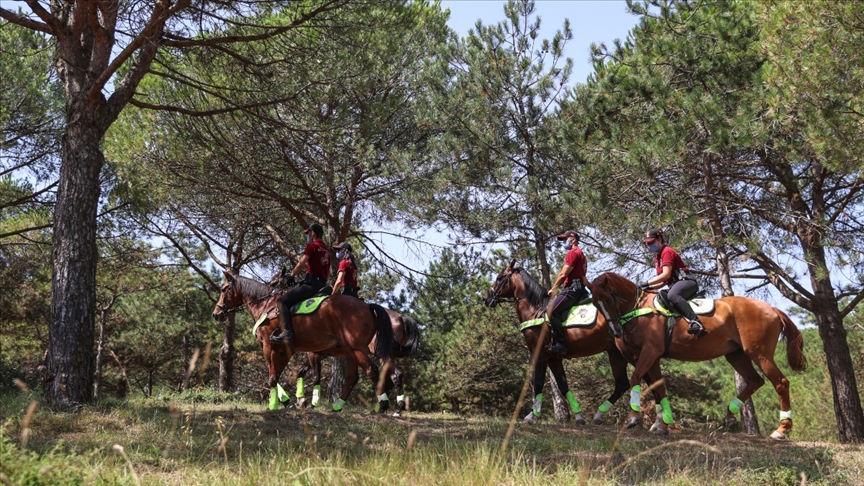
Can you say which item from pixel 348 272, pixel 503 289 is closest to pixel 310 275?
pixel 348 272

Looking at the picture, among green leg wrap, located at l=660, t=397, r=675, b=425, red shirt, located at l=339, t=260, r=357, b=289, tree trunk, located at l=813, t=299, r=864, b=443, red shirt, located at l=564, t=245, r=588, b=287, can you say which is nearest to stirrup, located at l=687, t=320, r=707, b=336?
green leg wrap, located at l=660, t=397, r=675, b=425

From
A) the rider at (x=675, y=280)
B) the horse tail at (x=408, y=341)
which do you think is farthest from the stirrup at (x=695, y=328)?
the horse tail at (x=408, y=341)

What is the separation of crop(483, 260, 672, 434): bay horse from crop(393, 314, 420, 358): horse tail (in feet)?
4.81

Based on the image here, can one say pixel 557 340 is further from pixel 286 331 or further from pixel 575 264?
pixel 286 331

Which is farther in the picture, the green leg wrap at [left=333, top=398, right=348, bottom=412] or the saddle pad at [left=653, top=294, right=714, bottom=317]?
the green leg wrap at [left=333, top=398, right=348, bottom=412]

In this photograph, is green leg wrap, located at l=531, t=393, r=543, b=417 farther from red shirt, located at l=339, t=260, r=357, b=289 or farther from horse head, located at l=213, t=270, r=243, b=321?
horse head, located at l=213, t=270, r=243, b=321

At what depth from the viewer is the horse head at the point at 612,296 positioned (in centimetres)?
1014

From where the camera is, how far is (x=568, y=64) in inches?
579

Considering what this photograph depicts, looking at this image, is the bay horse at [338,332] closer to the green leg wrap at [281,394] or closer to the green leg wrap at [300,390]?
the green leg wrap at [281,394]

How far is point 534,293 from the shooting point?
11.1 meters

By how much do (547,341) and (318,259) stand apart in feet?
12.5

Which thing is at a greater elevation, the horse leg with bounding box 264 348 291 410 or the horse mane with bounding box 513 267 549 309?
the horse mane with bounding box 513 267 549 309

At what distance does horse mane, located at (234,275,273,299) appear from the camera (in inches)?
475

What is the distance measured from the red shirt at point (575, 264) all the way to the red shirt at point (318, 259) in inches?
148
